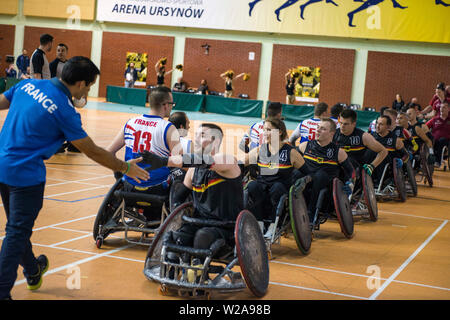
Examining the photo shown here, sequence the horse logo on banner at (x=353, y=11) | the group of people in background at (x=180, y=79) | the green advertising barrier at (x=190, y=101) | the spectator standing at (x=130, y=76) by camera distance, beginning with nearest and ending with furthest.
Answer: the horse logo on banner at (x=353, y=11)
the green advertising barrier at (x=190, y=101)
the group of people in background at (x=180, y=79)
the spectator standing at (x=130, y=76)

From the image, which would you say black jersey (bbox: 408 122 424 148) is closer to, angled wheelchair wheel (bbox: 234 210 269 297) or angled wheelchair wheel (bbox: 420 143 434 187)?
angled wheelchair wheel (bbox: 420 143 434 187)

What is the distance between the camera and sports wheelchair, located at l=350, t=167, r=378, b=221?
748cm

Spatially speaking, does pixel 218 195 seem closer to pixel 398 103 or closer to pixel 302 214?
pixel 302 214

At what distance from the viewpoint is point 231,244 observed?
169 inches

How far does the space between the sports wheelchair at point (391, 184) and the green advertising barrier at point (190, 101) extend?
17.4 metres

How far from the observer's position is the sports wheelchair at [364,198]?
24.5 ft

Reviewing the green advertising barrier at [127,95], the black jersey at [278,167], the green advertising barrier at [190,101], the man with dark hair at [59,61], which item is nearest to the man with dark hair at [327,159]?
the black jersey at [278,167]

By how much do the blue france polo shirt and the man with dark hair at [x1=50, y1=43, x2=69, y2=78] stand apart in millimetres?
5747

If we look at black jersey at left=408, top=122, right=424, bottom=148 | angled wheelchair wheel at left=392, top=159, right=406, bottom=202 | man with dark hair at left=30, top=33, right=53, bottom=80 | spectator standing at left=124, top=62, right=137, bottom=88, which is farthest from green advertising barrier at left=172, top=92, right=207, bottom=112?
angled wheelchair wheel at left=392, top=159, right=406, bottom=202

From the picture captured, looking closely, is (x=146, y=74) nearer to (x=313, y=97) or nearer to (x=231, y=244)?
(x=313, y=97)

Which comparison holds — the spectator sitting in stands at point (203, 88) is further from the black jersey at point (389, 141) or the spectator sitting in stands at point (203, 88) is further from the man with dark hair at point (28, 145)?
the man with dark hair at point (28, 145)

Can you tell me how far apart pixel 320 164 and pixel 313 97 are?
2223cm

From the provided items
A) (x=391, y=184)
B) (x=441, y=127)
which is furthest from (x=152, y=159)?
(x=441, y=127)

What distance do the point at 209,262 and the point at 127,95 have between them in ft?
81.4
